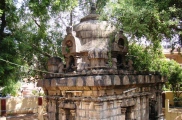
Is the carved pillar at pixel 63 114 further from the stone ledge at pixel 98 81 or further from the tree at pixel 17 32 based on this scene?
the tree at pixel 17 32

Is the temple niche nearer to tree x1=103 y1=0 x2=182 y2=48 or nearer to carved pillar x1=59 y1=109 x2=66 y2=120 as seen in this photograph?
carved pillar x1=59 y1=109 x2=66 y2=120

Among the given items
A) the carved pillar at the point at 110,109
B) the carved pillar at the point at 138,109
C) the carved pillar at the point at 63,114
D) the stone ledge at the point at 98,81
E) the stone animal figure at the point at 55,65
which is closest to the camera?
the stone ledge at the point at 98,81

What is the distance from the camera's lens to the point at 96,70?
332 inches

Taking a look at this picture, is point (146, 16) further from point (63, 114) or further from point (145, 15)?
point (63, 114)

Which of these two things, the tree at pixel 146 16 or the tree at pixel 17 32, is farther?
the tree at pixel 17 32

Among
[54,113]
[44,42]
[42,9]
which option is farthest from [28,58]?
[54,113]

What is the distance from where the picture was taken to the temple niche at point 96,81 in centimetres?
846

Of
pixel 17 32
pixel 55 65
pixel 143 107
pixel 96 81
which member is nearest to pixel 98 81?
pixel 96 81

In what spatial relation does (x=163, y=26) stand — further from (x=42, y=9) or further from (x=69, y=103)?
(x=42, y=9)

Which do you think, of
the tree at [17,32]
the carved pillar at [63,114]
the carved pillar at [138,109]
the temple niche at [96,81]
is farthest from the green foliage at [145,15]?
the carved pillar at [63,114]

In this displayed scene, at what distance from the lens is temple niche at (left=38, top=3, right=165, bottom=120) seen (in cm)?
846

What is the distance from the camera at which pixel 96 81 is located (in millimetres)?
8148

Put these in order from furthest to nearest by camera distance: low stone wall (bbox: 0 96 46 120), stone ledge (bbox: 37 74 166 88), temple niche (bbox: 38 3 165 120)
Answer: low stone wall (bbox: 0 96 46 120), temple niche (bbox: 38 3 165 120), stone ledge (bbox: 37 74 166 88)

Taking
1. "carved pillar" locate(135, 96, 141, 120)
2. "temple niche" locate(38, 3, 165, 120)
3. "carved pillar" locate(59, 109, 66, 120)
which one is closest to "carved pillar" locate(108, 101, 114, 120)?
"temple niche" locate(38, 3, 165, 120)
